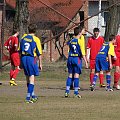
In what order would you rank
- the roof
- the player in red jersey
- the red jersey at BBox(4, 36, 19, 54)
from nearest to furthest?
the player in red jersey, the red jersey at BBox(4, 36, 19, 54), the roof

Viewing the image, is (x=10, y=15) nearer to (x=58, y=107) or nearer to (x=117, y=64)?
(x=117, y=64)

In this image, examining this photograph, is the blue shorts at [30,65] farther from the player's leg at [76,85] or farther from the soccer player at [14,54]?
the soccer player at [14,54]

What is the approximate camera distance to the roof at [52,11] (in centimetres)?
4823

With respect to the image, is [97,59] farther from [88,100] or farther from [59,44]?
[59,44]

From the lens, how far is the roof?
1899 inches

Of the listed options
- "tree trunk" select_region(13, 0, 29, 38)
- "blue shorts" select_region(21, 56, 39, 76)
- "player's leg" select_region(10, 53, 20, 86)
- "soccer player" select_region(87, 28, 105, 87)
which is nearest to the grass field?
"blue shorts" select_region(21, 56, 39, 76)

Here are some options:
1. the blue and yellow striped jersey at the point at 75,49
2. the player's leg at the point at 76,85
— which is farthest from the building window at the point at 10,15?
the player's leg at the point at 76,85

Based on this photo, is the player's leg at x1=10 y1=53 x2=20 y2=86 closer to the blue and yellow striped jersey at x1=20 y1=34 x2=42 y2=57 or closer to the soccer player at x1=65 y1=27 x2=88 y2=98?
the soccer player at x1=65 y1=27 x2=88 y2=98

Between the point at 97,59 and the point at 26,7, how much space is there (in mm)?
8065

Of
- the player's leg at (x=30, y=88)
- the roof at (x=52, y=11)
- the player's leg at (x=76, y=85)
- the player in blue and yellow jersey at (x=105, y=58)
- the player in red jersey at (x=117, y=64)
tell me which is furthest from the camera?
the roof at (x=52, y=11)

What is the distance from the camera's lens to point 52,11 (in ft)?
150

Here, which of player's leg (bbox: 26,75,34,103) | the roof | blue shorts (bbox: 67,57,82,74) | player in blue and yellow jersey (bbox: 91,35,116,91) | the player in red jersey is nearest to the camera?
player's leg (bbox: 26,75,34,103)

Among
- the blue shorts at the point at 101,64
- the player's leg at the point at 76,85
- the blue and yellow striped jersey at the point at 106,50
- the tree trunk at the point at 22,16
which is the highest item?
A: the tree trunk at the point at 22,16

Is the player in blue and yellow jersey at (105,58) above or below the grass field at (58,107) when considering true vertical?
above
